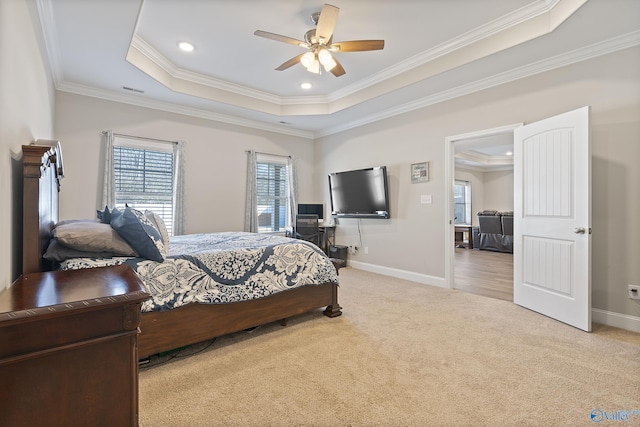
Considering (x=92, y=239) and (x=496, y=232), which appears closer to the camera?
(x=92, y=239)

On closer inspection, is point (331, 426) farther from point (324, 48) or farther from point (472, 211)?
point (472, 211)

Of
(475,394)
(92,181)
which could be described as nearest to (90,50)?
(92,181)

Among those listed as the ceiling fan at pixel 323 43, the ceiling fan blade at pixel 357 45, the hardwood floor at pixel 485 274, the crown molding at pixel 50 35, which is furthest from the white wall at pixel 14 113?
the hardwood floor at pixel 485 274

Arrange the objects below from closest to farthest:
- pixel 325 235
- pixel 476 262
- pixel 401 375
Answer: pixel 401 375
pixel 325 235
pixel 476 262

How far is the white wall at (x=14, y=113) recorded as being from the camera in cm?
136

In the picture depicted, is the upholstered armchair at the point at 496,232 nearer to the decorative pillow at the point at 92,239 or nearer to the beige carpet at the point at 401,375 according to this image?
the beige carpet at the point at 401,375

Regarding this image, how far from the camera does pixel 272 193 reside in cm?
574

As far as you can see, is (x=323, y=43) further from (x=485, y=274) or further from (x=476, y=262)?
(x=476, y=262)

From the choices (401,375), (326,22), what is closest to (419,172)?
(326,22)

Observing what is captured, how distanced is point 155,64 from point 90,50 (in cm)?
74

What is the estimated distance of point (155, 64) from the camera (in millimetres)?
3631

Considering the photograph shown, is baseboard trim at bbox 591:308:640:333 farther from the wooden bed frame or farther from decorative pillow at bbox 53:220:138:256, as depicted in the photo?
decorative pillow at bbox 53:220:138:256

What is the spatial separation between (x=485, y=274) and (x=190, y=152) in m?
5.33

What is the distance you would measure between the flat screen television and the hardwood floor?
1615 mm
